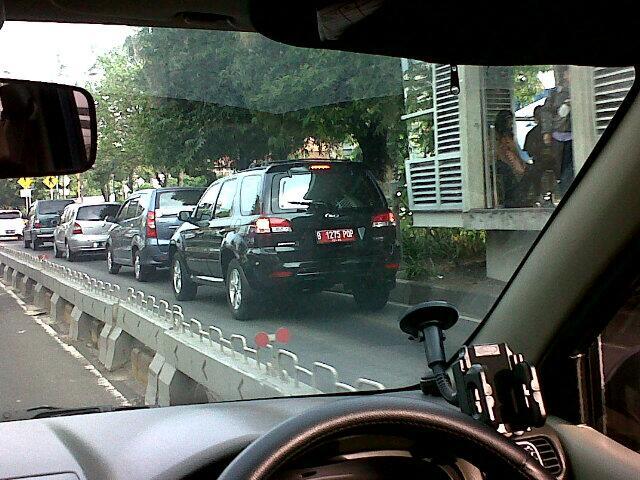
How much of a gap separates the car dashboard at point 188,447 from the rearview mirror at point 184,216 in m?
0.82

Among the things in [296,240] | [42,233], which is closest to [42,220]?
[42,233]

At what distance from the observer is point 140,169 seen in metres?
3.61

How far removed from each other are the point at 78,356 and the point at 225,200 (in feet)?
3.07

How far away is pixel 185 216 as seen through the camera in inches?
148

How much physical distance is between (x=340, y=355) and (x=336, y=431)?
1.95 meters

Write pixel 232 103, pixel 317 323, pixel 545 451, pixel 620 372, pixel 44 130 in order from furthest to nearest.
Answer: pixel 317 323 < pixel 232 103 < pixel 620 372 < pixel 545 451 < pixel 44 130

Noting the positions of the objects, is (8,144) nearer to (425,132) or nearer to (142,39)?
(142,39)

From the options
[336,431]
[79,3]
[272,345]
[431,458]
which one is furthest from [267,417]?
[79,3]

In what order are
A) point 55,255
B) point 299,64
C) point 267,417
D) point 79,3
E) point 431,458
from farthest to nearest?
1. point 55,255
2. point 299,64
3. point 267,417
4. point 79,3
5. point 431,458

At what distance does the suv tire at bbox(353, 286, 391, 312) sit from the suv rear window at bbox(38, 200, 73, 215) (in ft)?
4.34

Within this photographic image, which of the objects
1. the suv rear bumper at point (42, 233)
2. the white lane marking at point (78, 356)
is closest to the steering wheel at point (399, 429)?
the white lane marking at point (78, 356)

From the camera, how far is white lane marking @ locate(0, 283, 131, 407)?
359 cm

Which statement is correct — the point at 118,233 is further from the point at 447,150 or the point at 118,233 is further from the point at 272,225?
the point at 447,150

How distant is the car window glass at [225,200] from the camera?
372cm
